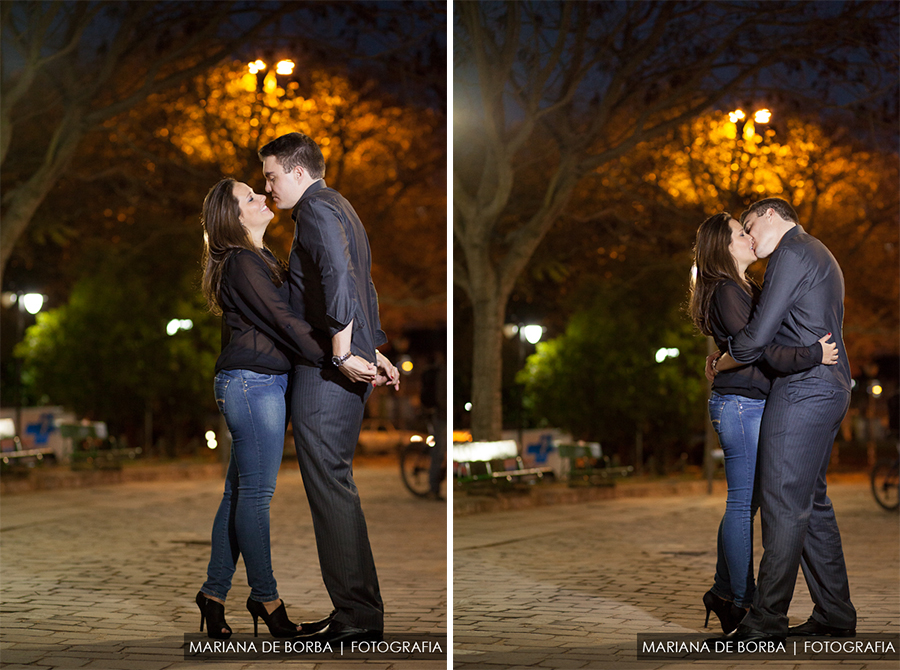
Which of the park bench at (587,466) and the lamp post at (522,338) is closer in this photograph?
the park bench at (587,466)

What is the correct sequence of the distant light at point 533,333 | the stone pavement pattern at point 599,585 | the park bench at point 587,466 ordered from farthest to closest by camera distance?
the distant light at point 533,333 < the park bench at point 587,466 < the stone pavement pattern at point 599,585

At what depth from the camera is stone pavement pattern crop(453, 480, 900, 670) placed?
16.0 feet

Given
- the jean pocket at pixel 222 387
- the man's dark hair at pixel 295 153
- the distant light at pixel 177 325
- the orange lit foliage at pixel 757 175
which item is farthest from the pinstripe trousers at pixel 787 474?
the distant light at pixel 177 325

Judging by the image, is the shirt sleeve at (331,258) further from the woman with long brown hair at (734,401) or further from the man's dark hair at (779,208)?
the man's dark hair at (779,208)

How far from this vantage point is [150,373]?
18.3 metres

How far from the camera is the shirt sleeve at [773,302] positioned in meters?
4.72

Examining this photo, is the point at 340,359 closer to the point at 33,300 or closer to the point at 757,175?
the point at 757,175

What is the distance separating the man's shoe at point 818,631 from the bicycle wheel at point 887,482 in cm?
757

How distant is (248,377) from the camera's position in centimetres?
468

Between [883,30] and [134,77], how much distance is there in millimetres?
10920

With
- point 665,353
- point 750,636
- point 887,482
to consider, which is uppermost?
point 665,353

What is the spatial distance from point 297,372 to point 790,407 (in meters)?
2.05

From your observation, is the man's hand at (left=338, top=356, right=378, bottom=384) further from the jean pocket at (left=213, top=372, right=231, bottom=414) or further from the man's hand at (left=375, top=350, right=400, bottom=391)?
the jean pocket at (left=213, top=372, right=231, bottom=414)

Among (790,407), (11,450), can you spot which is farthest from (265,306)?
(11,450)
